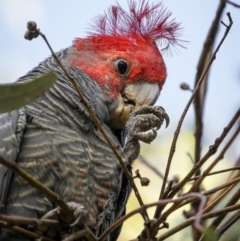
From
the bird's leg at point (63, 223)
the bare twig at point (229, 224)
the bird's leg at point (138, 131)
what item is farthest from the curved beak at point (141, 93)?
the bare twig at point (229, 224)

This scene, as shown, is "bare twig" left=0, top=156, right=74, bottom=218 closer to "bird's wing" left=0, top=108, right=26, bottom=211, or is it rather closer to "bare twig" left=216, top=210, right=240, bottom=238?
"bare twig" left=216, top=210, right=240, bottom=238

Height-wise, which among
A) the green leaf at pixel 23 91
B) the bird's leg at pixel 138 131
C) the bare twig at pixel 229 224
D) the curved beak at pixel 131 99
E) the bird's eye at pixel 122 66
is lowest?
the bare twig at pixel 229 224

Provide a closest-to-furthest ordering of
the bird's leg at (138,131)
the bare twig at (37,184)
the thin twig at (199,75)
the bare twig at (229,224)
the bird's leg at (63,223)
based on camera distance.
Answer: the bare twig at (37,184)
the bird's leg at (63,223)
the bare twig at (229,224)
the thin twig at (199,75)
the bird's leg at (138,131)

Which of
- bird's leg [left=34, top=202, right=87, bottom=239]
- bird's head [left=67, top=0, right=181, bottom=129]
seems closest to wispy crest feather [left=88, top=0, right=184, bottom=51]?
bird's head [left=67, top=0, right=181, bottom=129]

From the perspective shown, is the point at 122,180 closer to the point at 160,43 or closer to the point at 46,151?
the point at 46,151

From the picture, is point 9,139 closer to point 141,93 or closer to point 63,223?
point 63,223

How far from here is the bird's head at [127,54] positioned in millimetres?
2963

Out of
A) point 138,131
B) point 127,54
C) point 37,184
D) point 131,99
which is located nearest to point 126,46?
point 127,54

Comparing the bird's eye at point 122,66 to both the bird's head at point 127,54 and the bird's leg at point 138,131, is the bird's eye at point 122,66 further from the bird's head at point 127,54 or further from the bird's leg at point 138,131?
the bird's leg at point 138,131

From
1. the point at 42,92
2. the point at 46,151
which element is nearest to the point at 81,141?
the point at 46,151

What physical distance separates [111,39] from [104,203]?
3.40 feet

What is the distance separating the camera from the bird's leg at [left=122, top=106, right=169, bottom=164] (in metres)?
2.53

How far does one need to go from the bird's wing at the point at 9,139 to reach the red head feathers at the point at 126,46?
0.64 metres

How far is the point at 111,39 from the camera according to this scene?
316 centimetres
